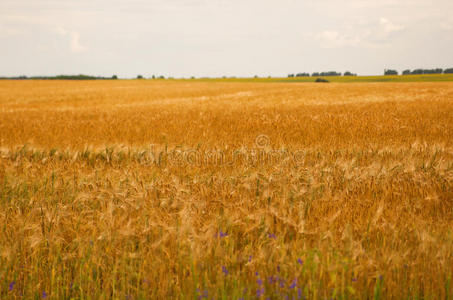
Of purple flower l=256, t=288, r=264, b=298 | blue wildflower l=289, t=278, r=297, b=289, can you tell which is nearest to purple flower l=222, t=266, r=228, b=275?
purple flower l=256, t=288, r=264, b=298

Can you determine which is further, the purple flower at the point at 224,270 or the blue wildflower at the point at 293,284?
the purple flower at the point at 224,270

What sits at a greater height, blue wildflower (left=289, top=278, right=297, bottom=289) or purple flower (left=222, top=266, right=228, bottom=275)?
blue wildflower (left=289, top=278, right=297, bottom=289)

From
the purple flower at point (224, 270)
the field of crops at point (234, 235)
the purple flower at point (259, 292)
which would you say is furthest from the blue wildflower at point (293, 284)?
the purple flower at point (224, 270)

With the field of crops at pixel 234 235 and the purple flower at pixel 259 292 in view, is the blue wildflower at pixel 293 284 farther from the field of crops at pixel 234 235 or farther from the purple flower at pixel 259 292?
the purple flower at pixel 259 292

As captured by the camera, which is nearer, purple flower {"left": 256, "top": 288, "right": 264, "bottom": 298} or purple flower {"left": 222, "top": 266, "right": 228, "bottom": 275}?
purple flower {"left": 256, "top": 288, "right": 264, "bottom": 298}

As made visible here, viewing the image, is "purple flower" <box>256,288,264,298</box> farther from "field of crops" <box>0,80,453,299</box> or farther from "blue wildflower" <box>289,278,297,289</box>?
"blue wildflower" <box>289,278,297,289</box>

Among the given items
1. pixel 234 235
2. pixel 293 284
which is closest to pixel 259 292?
pixel 293 284

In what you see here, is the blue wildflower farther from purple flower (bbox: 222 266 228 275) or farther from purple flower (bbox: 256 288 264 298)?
purple flower (bbox: 222 266 228 275)

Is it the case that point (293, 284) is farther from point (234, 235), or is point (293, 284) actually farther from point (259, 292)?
point (234, 235)

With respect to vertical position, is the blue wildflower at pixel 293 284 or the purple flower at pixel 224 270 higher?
the blue wildflower at pixel 293 284

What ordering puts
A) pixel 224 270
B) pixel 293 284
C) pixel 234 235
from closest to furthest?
pixel 293 284, pixel 224 270, pixel 234 235

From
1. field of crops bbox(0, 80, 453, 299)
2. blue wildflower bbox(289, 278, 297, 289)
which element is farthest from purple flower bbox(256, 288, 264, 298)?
blue wildflower bbox(289, 278, 297, 289)

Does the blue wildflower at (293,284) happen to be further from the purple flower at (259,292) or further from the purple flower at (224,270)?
the purple flower at (224,270)

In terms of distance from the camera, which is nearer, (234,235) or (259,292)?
(259,292)
